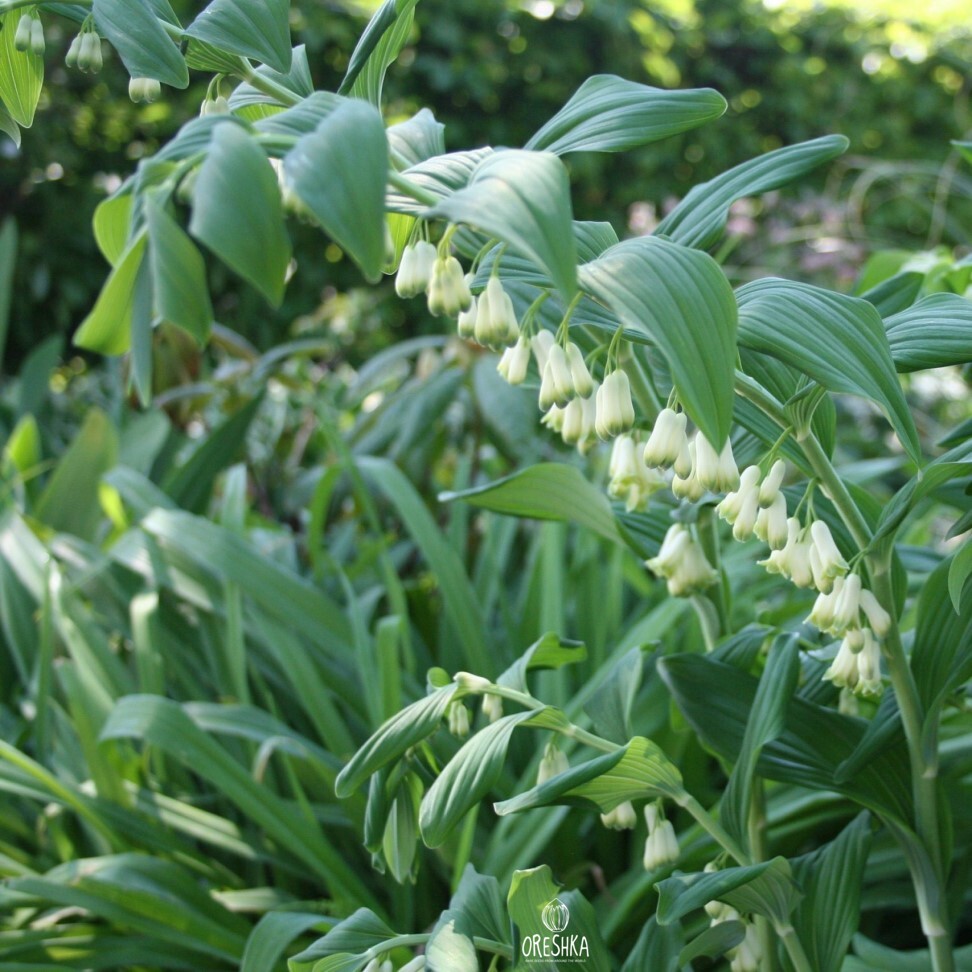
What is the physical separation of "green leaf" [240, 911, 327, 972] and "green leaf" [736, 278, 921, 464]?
658mm

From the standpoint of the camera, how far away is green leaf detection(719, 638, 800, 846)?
74cm

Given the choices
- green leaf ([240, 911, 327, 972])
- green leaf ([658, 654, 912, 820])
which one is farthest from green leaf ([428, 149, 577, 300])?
green leaf ([240, 911, 327, 972])

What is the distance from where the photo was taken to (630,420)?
2.10ft

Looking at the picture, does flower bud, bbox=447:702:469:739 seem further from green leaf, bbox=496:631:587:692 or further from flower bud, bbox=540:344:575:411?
flower bud, bbox=540:344:575:411

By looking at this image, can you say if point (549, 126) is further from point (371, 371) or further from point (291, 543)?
point (371, 371)

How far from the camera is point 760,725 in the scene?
75cm

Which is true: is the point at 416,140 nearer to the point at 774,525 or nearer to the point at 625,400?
the point at 625,400

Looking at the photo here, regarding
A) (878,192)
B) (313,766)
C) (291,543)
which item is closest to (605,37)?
(878,192)

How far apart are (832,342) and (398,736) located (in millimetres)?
372

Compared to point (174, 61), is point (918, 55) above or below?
below

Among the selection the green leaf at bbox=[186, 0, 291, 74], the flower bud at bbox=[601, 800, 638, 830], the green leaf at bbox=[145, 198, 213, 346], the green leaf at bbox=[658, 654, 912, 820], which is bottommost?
the flower bud at bbox=[601, 800, 638, 830]

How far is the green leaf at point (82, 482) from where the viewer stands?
6.58ft

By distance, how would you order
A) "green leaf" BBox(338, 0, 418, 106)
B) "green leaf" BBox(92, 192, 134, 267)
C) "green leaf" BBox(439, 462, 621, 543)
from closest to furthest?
"green leaf" BBox(92, 192, 134, 267) → "green leaf" BBox(338, 0, 418, 106) → "green leaf" BBox(439, 462, 621, 543)

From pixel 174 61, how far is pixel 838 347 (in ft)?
1.36
